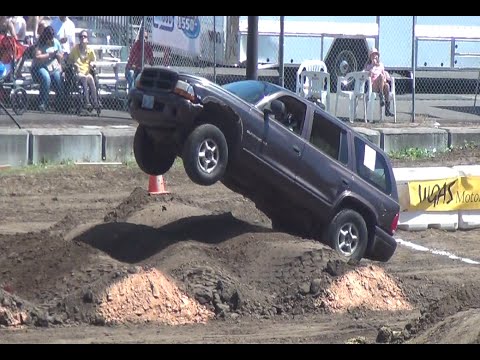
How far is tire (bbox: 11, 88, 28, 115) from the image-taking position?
20.8 m

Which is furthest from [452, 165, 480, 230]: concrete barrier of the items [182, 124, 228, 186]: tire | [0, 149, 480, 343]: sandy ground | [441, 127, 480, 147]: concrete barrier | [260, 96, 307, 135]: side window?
[182, 124, 228, 186]: tire

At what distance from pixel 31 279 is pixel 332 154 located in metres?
4.28

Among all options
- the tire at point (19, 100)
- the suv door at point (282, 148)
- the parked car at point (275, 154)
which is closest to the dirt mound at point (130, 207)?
the parked car at point (275, 154)

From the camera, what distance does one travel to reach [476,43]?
2733 cm

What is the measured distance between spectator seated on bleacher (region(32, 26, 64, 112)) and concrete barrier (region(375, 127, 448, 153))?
6221 mm

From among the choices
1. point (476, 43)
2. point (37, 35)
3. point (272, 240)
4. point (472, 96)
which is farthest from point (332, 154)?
point (472, 96)

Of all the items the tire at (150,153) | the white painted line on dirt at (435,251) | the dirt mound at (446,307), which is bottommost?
the white painted line on dirt at (435,251)

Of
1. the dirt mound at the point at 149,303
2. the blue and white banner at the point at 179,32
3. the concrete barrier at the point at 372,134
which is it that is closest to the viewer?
the dirt mound at the point at 149,303

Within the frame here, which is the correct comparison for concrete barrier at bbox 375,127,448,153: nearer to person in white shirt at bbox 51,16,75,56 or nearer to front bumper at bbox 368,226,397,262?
person in white shirt at bbox 51,16,75,56

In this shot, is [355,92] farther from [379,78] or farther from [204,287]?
[204,287]

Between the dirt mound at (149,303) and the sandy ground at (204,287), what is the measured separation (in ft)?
0.04

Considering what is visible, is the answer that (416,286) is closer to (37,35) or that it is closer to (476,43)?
(37,35)

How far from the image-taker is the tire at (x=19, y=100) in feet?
68.1

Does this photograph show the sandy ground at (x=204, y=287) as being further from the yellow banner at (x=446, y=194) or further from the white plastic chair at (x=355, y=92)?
the white plastic chair at (x=355, y=92)
